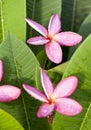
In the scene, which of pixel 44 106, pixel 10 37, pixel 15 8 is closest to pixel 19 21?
pixel 15 8

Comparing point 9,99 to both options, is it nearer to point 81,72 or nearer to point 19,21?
point 81,72

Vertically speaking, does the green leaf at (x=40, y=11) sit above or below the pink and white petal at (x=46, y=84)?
below

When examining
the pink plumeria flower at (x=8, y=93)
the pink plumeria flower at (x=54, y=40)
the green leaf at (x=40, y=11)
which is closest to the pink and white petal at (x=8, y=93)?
the pink plumeria flower at (x=8, y=93)

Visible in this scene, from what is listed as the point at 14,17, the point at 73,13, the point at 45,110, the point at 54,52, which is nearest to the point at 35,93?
the point at 45,110

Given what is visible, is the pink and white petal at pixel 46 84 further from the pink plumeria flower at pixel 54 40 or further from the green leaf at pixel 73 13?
the green leaf at pixel 73 13

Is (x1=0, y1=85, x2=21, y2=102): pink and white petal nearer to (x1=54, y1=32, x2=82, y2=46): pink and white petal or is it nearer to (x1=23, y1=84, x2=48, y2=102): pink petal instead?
Answer: (x1=23, y1=84, x2=48, y2=102): pink petal

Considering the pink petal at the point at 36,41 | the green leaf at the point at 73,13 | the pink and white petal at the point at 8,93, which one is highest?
the pink petal at the point at 36,41

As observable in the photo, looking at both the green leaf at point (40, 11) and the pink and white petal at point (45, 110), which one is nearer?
the pink and white petal at point (45, 110)

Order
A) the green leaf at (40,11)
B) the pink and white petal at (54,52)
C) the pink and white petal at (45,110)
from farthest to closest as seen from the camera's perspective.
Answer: the green leaf at (40,11) < the pink and white petal at (54,52) < the pink and white petal at (45,110)

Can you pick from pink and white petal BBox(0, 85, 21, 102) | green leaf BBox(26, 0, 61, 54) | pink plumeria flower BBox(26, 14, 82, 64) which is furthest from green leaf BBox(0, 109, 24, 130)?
green leaf BBox(26, 0, 61, 54)
